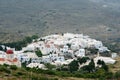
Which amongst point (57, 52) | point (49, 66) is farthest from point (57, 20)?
point (49, 66)

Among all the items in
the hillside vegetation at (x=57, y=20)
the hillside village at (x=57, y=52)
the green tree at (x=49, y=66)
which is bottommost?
the green tree at (x=49, y=66)

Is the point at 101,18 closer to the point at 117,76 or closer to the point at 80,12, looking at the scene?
the point at 80,12

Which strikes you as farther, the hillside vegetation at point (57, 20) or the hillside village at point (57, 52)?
the hillside vegetation at point (57, 20)

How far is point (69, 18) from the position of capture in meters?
165

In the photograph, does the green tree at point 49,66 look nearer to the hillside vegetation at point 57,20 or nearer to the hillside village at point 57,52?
the hillside village at point 57,52

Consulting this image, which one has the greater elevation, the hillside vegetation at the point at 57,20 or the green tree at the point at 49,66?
the hillside vegetation at the point at 57,20

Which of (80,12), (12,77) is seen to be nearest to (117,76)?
(12,77)

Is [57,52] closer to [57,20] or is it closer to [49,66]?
[49,66]

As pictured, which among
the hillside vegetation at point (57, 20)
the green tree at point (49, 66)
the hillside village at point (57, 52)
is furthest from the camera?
the hillside vegetation at point (57, 20)

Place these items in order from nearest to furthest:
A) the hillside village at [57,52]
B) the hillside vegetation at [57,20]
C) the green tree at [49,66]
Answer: the green tree at [49,66] → the hillside village at [57,52] → the hillside vegetation at [57,20]

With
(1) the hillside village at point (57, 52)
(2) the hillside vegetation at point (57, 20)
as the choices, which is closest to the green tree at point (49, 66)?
(1) the hillside village at point (57, 52)

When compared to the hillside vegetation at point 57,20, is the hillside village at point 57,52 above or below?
below

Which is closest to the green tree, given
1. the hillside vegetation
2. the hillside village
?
the hillside village

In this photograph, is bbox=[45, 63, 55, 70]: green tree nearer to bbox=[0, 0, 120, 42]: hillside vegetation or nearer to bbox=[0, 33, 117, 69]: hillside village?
bbox=[0, 33, 117, 69]: hillside village
